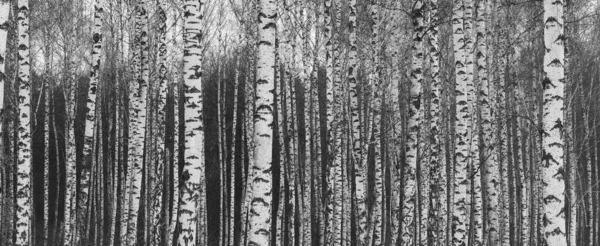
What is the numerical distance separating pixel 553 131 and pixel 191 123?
13.4 feet

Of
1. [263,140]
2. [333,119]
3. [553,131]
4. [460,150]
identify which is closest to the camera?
[263,140]

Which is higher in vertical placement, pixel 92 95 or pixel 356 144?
pixel 92 95

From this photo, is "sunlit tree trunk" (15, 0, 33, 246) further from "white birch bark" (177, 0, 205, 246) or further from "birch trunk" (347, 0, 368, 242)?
"birch trunk" (347, 0, 368, 242)

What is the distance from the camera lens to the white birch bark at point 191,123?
6.54 meters

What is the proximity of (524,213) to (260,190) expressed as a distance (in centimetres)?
888

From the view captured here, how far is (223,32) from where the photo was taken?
1939cm

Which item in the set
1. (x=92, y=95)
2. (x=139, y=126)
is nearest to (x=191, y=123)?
(x=92, y=95)

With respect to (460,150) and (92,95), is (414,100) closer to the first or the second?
(460,150)

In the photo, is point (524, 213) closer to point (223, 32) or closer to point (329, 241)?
point (329, 241)

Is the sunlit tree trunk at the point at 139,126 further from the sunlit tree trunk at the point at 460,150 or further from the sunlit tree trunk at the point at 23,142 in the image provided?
the sunlit tree trunk at the point at 460,150

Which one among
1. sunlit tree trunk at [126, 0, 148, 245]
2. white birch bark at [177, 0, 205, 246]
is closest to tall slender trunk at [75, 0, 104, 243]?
sunlit tree trunk at [126, 0, 148, 245]

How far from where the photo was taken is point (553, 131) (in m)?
6.51

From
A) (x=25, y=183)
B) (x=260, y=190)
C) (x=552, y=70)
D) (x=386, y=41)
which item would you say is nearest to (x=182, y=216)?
(x=260, y=190)

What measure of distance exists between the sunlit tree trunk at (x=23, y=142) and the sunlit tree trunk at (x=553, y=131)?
283 inches
